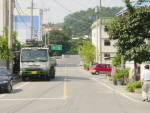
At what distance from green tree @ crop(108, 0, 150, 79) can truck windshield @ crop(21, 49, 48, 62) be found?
7.86 meters

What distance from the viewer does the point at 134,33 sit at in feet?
66.4

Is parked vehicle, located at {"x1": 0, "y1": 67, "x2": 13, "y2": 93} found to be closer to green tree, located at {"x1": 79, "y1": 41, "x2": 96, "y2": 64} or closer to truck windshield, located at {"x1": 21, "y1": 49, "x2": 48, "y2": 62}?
truck windshield, located at {"x1": 21, "y1": 49, "x2": 48, "y2": 62}

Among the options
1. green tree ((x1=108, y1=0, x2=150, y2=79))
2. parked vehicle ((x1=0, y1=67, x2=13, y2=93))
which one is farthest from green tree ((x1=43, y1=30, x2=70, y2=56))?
parked vehicle ((x1=0, y1=67, x2=13, y2=93))

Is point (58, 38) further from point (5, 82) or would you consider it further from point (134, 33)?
point (5, 82)

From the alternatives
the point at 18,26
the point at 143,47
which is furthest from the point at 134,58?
the point at 18,26

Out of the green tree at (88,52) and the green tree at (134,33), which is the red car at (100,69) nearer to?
the green tree at (88,52)

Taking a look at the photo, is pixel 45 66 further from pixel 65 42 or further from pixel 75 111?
pixel 65 42

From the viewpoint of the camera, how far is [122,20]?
20.9m

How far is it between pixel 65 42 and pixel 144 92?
104 metres

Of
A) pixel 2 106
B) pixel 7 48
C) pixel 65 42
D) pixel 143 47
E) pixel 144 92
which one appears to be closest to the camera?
pixel 2 106

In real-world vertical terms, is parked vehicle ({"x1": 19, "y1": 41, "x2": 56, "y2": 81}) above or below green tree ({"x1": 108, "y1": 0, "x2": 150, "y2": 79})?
below

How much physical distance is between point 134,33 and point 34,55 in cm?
978

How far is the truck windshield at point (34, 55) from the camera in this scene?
26516mm

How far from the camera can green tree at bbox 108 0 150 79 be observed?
19672 mm
